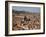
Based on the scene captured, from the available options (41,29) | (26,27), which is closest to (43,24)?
(41,29)

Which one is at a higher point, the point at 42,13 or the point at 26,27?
the point at 42,13

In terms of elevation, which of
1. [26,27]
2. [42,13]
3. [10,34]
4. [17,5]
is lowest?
[10,34]

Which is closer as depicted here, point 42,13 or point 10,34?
Answer: point 10,34

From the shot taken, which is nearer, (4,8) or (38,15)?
(4,8)

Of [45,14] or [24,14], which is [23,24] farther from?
[45,14]

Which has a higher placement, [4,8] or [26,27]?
[4,8]
